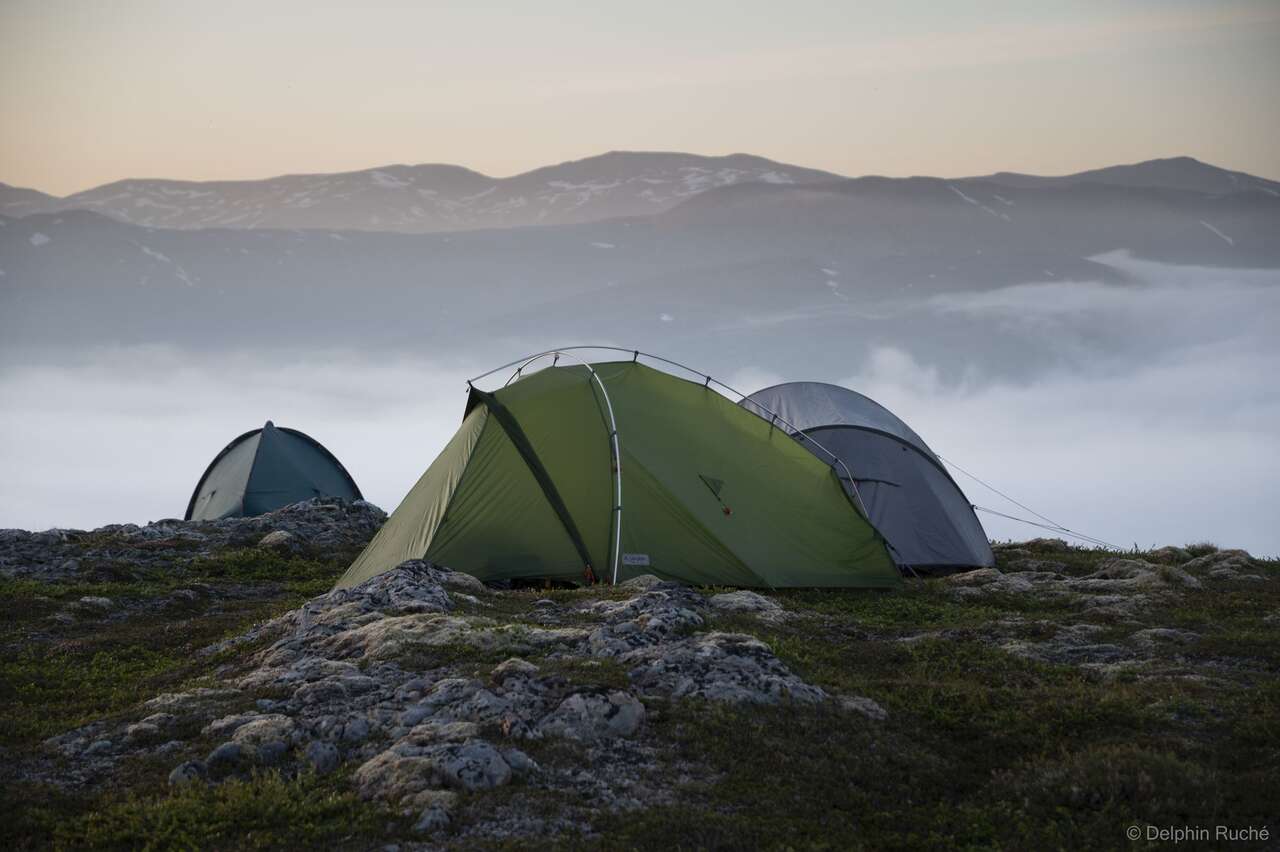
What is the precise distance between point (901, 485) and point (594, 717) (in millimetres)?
17462

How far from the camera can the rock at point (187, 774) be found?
12.0 meters

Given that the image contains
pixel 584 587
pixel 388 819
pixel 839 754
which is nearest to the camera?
pixel 388 819

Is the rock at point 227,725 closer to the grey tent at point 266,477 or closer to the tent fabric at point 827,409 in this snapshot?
the tent fabric at point 827,409

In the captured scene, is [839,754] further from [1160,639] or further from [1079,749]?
[1160,639]

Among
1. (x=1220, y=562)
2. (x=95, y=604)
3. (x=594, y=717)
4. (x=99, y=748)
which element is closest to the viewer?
(x=594, y=717)

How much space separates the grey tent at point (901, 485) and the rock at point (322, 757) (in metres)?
16.8

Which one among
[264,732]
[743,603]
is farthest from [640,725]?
[743,603]

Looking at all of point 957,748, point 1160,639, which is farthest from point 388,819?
point 1160,639

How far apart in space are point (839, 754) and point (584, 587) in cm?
1047

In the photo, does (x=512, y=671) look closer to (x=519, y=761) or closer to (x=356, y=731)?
(x=356, y=731)

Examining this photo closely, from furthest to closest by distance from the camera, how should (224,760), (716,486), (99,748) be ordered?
1. (716,486)
2. (99,748)
3. (224,760)

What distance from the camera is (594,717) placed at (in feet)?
42.0

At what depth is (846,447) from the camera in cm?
2912

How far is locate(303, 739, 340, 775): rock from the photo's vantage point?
12.1 m
